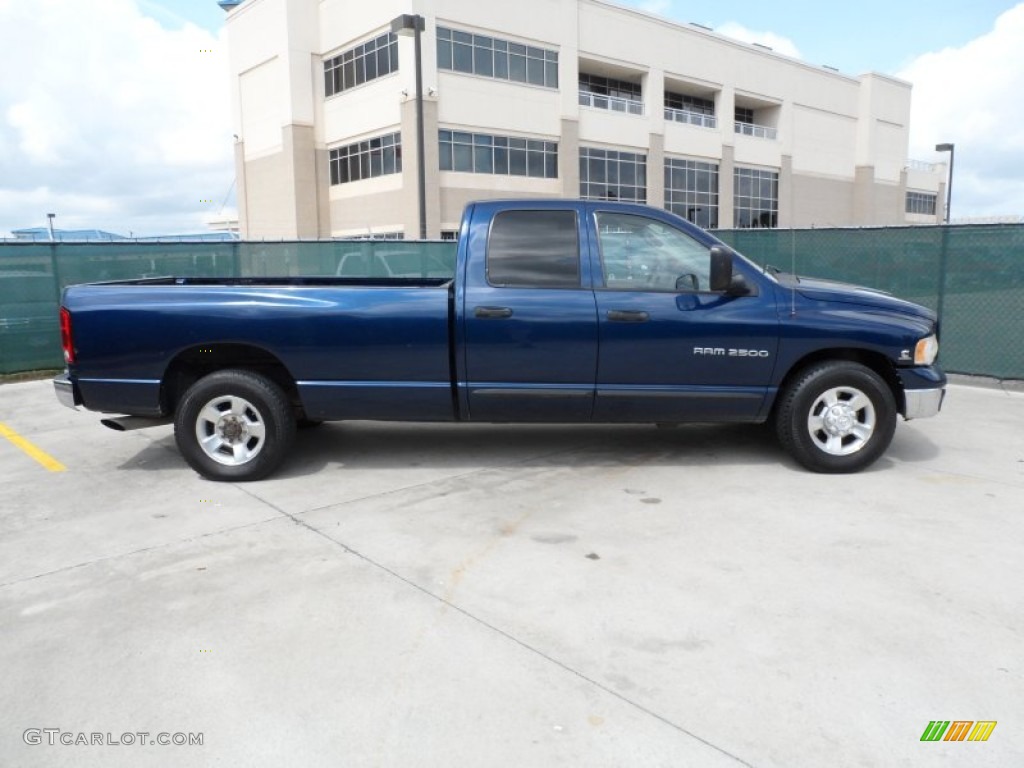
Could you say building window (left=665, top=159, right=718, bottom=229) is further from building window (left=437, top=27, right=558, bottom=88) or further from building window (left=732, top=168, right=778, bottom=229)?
building window (left=437, top=27, right=558, bottom=88)

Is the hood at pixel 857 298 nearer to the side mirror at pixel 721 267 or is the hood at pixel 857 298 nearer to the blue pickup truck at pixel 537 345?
the blue pickup truck at pixel 537 345

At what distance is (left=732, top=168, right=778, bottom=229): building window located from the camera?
4975 centimetres

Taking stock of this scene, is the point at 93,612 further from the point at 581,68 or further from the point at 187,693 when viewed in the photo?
the point at 581,68

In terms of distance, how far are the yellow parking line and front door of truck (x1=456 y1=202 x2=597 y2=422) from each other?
11.4 feet

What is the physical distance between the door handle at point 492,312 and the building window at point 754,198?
4615 cm

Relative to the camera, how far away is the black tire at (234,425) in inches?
224

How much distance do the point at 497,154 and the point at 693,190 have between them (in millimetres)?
14897

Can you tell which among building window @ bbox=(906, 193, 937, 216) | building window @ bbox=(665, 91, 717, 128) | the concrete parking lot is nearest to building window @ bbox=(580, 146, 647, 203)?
building window @ bbox=(665, 91, 717, 128)

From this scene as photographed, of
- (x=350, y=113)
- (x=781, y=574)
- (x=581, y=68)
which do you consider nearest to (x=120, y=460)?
(x=781, y=574)

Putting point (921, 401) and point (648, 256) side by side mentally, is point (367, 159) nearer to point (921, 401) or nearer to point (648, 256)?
point (648, 256)

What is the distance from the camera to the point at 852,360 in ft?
19.1

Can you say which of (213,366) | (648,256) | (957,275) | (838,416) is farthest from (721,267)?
(957,275)

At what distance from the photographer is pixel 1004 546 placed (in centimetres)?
439

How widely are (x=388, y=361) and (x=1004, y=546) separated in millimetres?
3939
